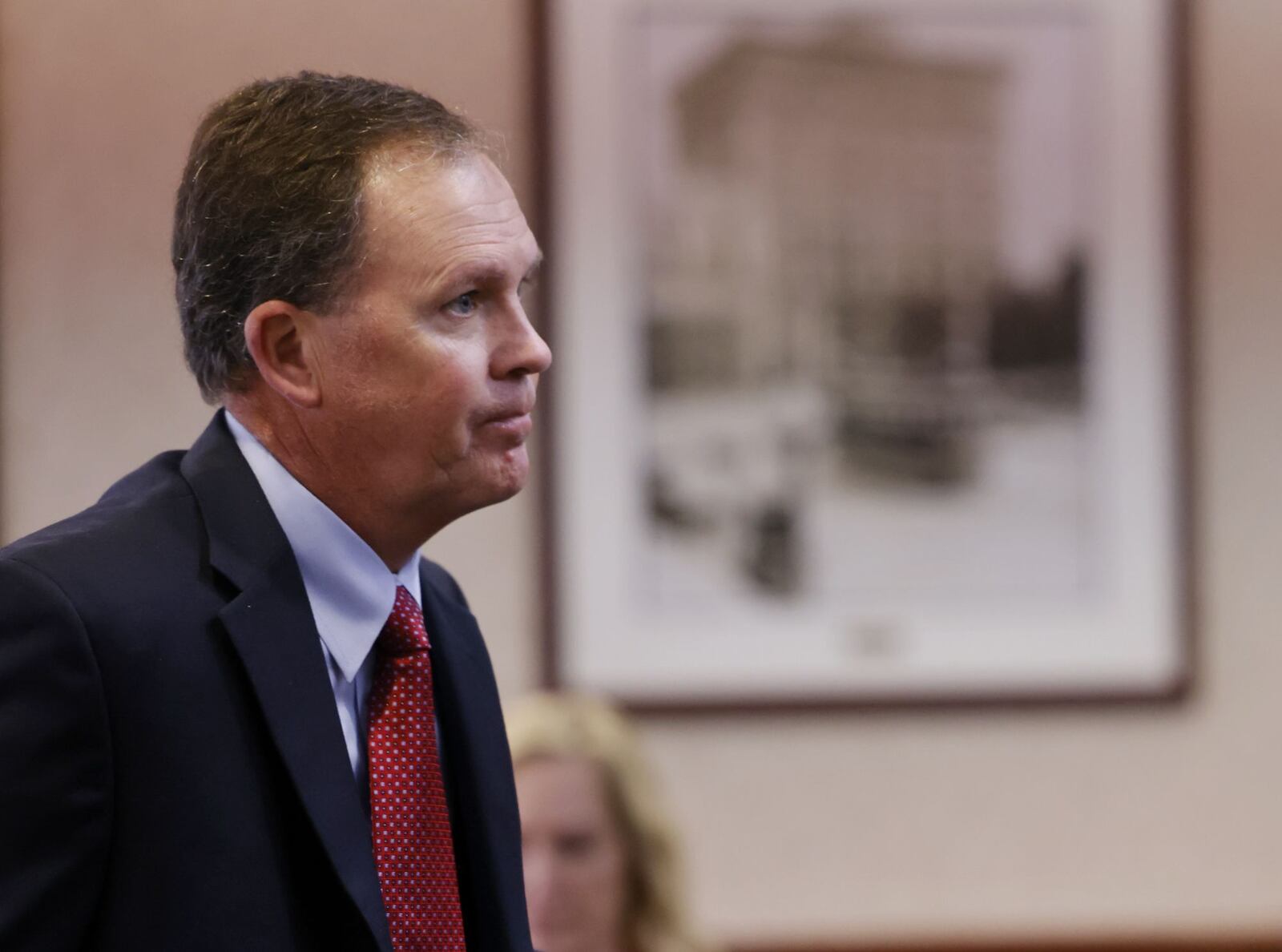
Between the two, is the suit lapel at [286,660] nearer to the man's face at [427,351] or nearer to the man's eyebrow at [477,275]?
the man's face at [427,351]

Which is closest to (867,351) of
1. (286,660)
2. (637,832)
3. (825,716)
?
(825,716)

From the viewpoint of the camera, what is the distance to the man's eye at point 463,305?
98 centimetres

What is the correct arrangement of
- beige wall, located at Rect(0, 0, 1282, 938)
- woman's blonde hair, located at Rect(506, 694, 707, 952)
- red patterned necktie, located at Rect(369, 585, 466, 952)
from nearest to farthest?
1. red patterned necktie, located at Rect(369, 585, 466, 952)
2. woman's blonde hair, located at Rect(506, 694, 707, 952)
3. beige wall, located at Rect(0, 0, 1282, 938)

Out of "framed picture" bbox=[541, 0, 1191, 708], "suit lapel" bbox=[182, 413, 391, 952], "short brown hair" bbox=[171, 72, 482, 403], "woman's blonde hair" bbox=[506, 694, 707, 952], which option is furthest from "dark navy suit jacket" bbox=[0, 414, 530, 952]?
"framed picture" bbox=[541, 0, 1191, 708]

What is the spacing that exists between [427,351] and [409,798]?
0.27 metres

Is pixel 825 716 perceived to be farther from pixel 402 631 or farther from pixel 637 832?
pixel 402 631

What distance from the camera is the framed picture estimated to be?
110 inches

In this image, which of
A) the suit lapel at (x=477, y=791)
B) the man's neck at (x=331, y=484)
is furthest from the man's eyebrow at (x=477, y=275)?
the suit lapel at (x=477, y=791)

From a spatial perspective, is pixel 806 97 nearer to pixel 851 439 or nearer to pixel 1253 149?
pixel 851 439

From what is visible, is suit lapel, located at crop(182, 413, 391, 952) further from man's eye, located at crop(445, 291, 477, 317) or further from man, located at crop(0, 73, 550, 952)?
man's eye, located at crop(445, 291, 477, 317)

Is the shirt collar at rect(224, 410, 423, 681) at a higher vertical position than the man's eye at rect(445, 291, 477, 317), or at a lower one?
lower

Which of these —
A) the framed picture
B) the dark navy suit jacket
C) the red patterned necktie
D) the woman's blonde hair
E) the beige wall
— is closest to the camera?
the dark navy suit jacket

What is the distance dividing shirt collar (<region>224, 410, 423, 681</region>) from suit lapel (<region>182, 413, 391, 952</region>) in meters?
0.02

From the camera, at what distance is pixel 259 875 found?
891 mm
